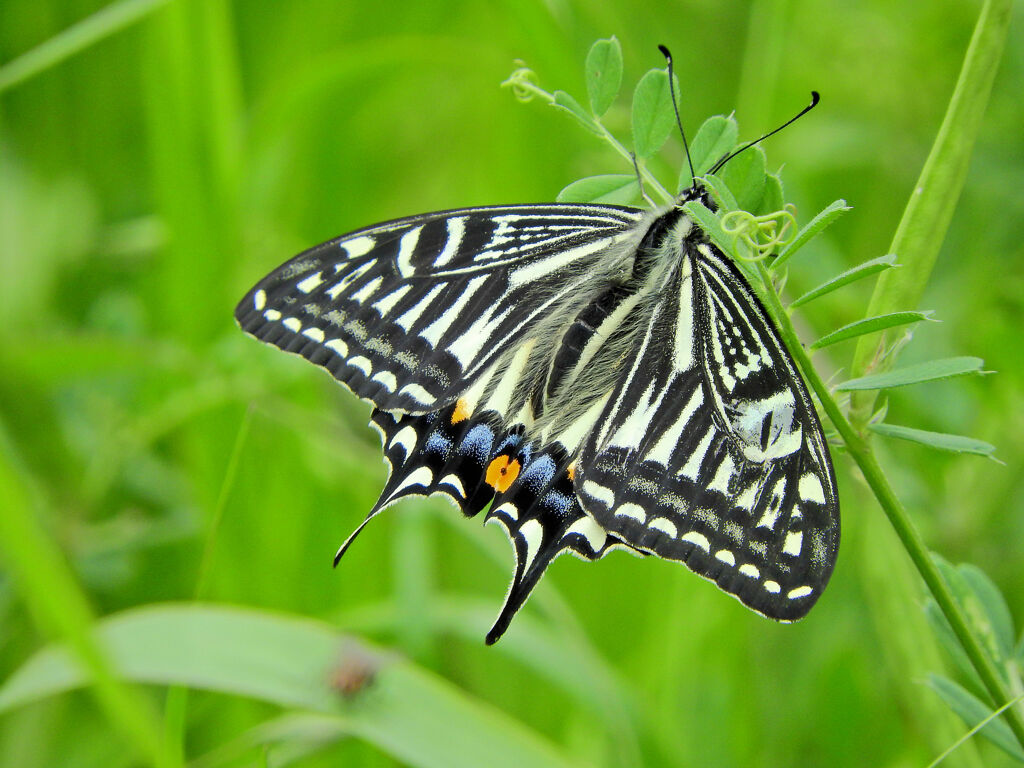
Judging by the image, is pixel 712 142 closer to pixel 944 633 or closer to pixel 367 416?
pixel 944 633

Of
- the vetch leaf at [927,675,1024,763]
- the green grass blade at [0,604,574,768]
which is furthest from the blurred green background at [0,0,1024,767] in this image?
the vetch leaf at [927,675,1024,763]

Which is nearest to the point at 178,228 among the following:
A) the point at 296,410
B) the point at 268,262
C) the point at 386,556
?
the point at 268,262

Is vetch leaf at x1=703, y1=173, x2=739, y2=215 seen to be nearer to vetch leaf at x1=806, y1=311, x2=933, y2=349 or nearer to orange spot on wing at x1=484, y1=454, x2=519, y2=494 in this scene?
vetch leaf at x1=806, y1=311, x2=933, y2=349

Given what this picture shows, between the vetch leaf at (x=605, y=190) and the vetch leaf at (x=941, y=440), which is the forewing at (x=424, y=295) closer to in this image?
the vetch leaf at (x=605, y=190)

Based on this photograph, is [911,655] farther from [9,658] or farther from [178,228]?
[9,658]

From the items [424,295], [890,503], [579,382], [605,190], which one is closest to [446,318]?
[424,295]
